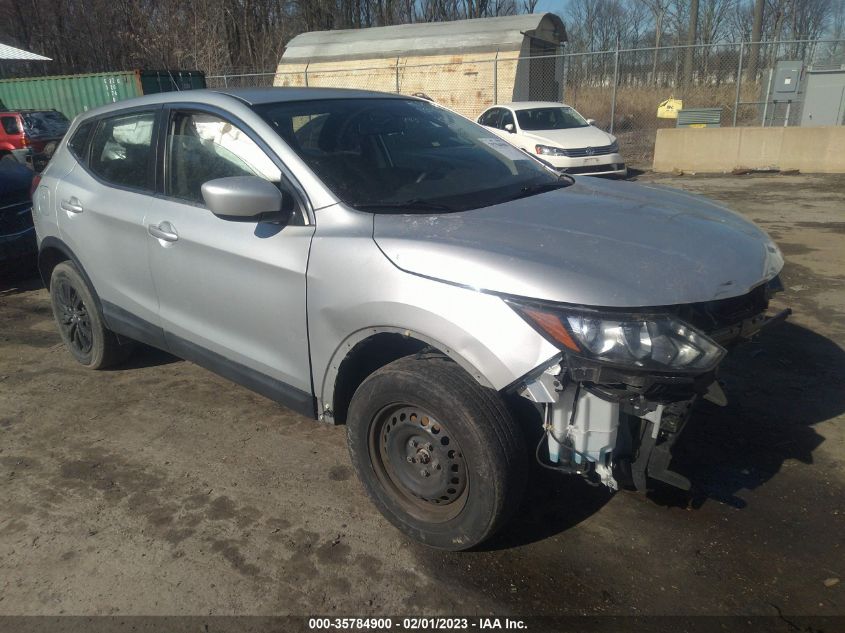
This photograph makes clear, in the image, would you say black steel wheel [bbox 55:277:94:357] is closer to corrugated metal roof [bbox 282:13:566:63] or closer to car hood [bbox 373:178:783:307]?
car hood [bbox 373:178:783:307]

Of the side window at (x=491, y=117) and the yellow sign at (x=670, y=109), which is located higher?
the side window at (x=491, y=117)

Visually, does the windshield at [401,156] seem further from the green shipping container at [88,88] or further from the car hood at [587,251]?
the green shipping container at [88,88]

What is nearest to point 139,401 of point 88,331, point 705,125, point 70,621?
point 88,331

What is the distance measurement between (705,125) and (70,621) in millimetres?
16638

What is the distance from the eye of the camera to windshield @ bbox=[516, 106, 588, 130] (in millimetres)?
13508

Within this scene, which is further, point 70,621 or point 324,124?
point 324,124

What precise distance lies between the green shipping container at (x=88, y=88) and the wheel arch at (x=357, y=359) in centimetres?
1714

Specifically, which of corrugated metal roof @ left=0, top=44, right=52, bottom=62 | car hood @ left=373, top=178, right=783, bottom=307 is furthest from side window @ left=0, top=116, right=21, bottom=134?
car hood @ left=373, top=178, right=783, bottom=307

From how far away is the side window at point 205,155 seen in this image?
10.2 ft

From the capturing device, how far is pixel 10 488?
329 cm

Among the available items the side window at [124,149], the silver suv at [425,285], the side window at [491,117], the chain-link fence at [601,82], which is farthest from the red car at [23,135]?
the silver suv at [425,285]

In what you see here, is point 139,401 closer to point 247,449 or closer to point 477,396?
point 247,449

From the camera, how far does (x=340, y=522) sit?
2945mm

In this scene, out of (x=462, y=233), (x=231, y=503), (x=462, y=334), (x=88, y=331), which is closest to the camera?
(x=462, y=334)
